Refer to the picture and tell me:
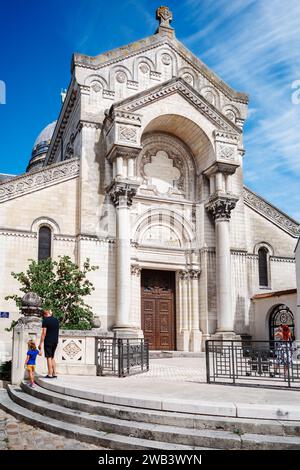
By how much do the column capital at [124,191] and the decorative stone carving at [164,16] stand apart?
11464 mm

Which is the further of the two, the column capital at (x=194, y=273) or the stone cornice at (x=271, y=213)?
the stone cornice at (x=271, y=213)

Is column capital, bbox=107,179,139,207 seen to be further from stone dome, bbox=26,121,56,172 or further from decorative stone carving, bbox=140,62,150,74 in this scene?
stone dome, bbox=26,121,56,172

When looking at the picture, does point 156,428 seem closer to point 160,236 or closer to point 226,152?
point 160,236

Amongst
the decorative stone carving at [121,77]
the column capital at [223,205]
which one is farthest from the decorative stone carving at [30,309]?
the decorative stone carving at [121,77]

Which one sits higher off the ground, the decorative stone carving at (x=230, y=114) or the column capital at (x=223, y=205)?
the decorative stone carving at (x=230, y=114)

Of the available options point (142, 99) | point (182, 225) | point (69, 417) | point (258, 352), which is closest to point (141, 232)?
point (182, 225)

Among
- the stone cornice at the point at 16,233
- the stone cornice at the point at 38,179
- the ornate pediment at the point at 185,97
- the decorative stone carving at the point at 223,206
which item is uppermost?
the ornate pediment at the point at 185,97

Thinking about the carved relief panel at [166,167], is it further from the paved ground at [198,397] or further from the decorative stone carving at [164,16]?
the paved ground at [198,397]

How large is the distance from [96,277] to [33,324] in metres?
8.93

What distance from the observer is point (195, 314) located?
84.0ft

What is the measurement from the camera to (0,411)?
11.0m

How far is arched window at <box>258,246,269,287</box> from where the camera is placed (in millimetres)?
27625

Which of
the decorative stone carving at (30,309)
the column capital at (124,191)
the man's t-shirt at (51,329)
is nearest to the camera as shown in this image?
the man's t-shirt at (51,329)

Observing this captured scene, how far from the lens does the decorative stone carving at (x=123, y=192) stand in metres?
23.3
